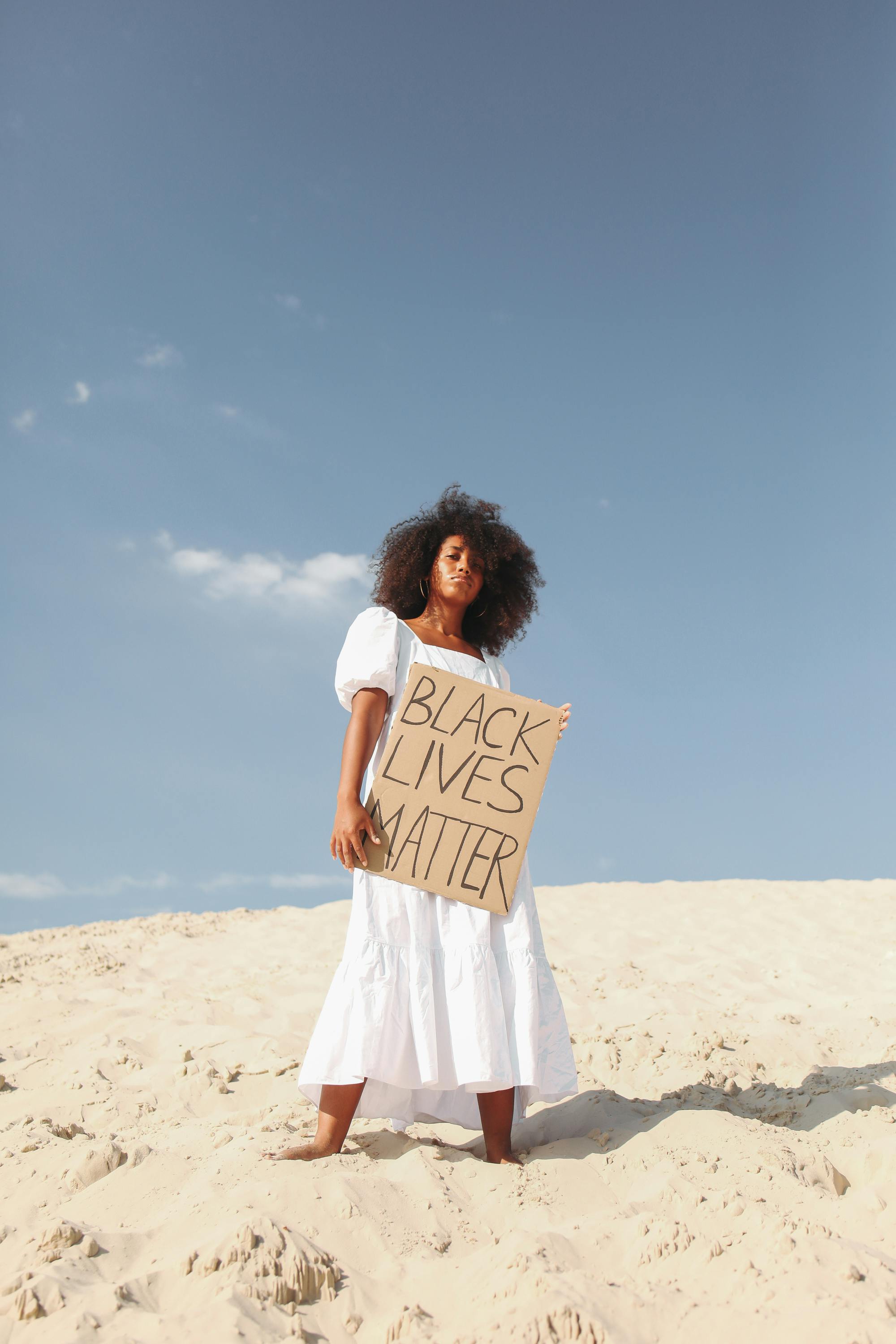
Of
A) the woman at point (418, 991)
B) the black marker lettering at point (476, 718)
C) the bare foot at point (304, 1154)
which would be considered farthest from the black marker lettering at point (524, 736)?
the bare foot at point (304, 1154)

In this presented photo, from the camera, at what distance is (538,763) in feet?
10.3

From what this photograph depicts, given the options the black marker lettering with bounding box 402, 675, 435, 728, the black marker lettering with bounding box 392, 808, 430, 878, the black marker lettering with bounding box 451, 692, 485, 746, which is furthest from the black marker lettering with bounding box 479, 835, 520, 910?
the black marker lettering with bounding box 402, 675, 435, 728

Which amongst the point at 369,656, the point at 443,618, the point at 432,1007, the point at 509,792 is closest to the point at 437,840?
the point at 509,792

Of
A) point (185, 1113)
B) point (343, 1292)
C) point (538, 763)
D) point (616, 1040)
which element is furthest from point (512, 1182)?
point (616, 1040)

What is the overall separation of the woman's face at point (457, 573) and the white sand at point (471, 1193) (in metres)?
1.93

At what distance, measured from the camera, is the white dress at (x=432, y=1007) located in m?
2.68

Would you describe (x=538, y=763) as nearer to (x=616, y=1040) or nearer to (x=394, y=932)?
(x=394, y=932)

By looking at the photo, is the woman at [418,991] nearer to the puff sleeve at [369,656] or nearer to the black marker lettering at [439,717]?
the puff sleeve at [369,656]

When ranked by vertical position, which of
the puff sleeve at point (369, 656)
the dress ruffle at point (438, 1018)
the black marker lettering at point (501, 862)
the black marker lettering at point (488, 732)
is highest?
the puff sleeve at point (369, 656)

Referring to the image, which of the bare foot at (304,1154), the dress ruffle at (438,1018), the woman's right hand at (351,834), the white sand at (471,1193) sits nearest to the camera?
the white sand at (471,1193)

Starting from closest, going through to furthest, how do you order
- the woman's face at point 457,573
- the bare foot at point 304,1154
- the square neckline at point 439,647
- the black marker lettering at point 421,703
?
1. the bare foot at point 304,1154
2. the black marker lettering at point 421,703
3. the square neckline at point 439,647
4. the woman's face at point 457,573

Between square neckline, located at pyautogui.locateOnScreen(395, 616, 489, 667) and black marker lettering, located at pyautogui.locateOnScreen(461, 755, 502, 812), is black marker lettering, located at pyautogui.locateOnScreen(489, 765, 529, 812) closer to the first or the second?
black marker lettering, located at pyautogui.locateOnScreen(461, 755, 502, 812)

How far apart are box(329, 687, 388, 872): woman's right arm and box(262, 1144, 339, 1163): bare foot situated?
830 mm

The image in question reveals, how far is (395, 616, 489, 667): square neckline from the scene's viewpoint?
3279 mm
